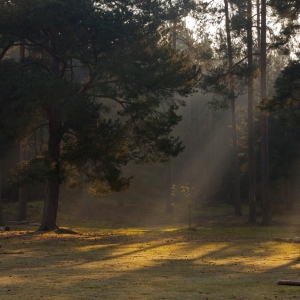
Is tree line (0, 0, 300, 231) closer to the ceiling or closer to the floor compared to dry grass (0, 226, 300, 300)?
closer to the ceiling

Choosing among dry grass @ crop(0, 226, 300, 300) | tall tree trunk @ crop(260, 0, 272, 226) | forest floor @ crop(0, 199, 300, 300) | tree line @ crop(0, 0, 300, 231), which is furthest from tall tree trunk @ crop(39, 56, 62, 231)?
tall tree trunk @ crop(260, 0, 272, 226)

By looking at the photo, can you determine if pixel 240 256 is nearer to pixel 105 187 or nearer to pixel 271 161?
pixel 105 187

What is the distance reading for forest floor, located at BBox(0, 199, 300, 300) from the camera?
9453 mm

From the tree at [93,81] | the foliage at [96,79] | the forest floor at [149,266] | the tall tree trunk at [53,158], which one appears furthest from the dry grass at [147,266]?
the foliage at [96,79]

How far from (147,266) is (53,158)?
12491 millimetres

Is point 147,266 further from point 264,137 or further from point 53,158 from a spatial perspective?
point 264,137

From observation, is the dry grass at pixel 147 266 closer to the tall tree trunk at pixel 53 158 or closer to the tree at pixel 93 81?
the tall tree trunk at pixel 53 158

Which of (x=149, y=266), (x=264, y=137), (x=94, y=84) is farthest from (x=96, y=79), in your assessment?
(x=149, y=266)

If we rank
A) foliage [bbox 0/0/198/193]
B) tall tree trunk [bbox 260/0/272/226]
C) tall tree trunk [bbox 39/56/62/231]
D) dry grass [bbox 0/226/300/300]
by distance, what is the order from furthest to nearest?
tall tree trunk [bbox 260/0/272/226]
tall tree trunk [bbox 39/56/62/231]
foliage [bbox 0/0/198/193]
dry grass [bbox 0/226/300/300]

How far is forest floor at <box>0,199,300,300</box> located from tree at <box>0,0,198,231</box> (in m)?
3.54

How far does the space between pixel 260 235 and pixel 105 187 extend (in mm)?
7895

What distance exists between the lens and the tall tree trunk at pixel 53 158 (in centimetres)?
2529

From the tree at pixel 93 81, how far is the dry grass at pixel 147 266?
11.6 feet

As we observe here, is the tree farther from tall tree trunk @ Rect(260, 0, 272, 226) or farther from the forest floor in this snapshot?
tall tree trunk @ Rect(260, 0, 272, 226)
